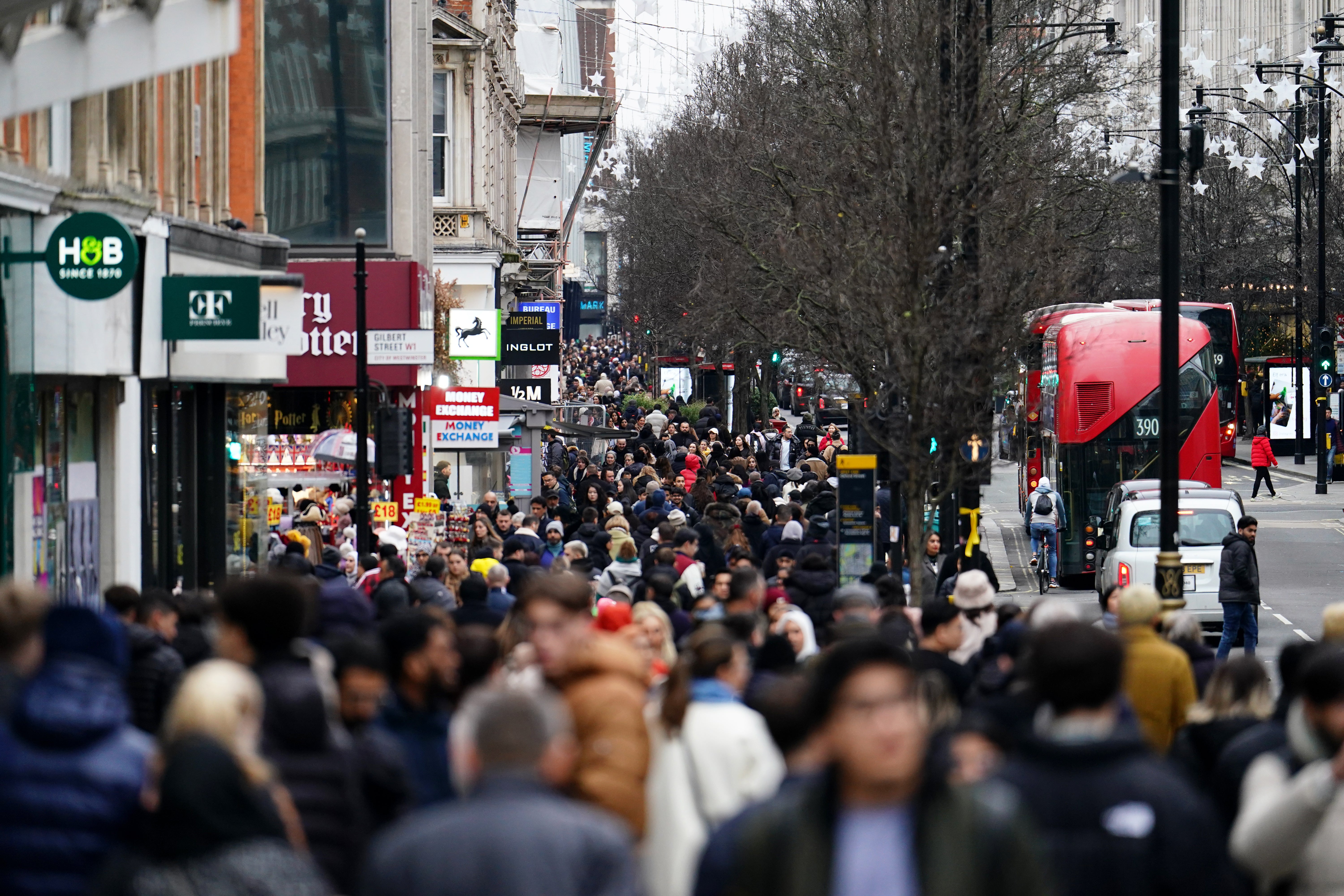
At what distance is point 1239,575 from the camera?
19531mm

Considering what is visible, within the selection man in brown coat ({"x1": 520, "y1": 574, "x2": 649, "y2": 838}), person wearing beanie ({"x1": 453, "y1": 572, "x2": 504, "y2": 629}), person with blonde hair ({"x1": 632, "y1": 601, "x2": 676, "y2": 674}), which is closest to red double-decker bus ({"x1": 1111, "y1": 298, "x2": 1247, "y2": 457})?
person wearing beanie ({"x1": 453, "y1": 572, "x2": 504, "y2": 629})

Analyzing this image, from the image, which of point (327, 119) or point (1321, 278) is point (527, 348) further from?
point (1321, 278)

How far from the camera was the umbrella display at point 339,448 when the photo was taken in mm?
24672

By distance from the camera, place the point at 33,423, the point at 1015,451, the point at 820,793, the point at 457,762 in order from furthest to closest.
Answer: the point at 1015,451, the point at 33,423, the point at 457,762, the point at 820,793

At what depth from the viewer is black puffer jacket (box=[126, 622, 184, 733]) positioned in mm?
8711

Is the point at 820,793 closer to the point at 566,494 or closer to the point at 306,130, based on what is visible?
the point at 566,494

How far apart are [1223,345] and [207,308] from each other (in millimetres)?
35355

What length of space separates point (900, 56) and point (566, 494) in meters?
13.0

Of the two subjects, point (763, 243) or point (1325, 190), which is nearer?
point (763, 243)

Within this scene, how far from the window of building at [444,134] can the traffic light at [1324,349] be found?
831 inches

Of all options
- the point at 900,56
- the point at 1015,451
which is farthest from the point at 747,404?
the point at 900,56

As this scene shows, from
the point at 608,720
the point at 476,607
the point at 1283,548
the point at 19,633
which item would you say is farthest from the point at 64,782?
the point at 1283,548

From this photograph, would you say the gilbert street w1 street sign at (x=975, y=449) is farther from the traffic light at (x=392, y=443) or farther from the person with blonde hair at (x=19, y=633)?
the person with blonde hair at (x=19, y=633)

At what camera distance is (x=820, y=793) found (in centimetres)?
426
